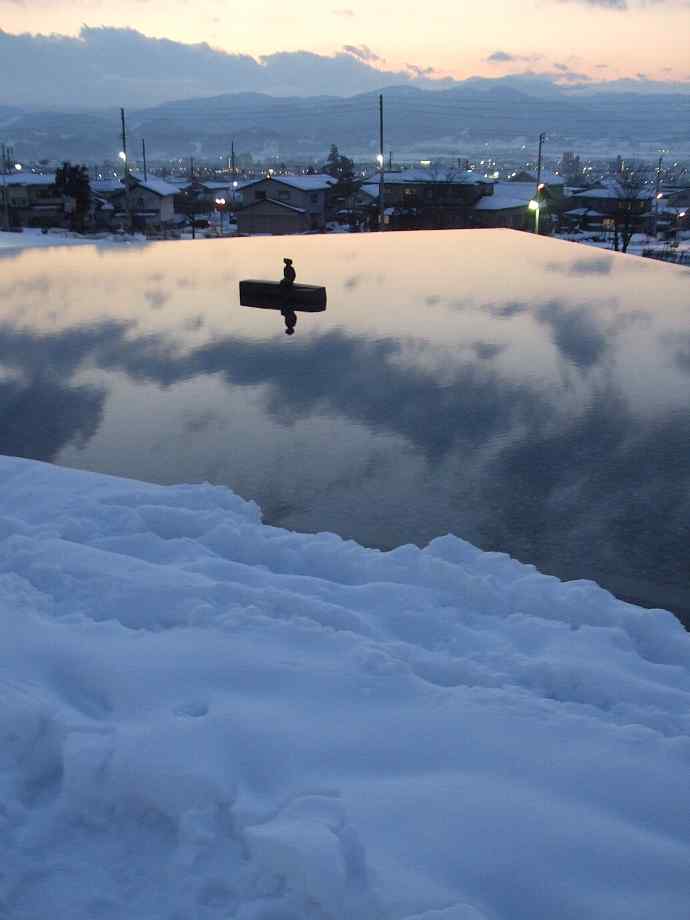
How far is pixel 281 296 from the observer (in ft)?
32.0

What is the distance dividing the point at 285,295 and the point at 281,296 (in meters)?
0.05

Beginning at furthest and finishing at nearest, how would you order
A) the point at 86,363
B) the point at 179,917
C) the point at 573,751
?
the point at 86,363
the point at 573,751
the point at 179,917

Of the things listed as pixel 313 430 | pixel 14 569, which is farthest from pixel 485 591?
pixel 313 430

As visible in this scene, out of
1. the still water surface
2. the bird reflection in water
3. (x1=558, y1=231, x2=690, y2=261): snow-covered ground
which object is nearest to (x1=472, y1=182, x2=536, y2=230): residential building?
(x1=558, y1=231, x2=690, y2=261): snow-covered ground

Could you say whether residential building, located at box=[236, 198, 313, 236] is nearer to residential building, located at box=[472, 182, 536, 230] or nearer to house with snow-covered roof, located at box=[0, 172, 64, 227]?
residential building, located at box=[472, 182, 536, 230]

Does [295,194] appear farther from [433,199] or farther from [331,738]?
[331,738]

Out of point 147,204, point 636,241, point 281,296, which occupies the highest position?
point 281,296

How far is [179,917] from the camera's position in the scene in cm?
181

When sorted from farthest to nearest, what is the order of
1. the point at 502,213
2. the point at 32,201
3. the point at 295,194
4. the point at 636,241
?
the point at 32,201 < the point at 636,241 < the point at 295,194 < the point at 502,213

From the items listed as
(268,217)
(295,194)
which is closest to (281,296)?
(268,217)

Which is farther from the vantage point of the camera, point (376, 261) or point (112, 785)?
point (376, 261)

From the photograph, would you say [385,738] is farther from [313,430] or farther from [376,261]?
[376,261]

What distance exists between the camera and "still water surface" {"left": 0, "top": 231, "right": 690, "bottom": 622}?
4078 millimetres

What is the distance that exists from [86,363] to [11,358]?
72cm
